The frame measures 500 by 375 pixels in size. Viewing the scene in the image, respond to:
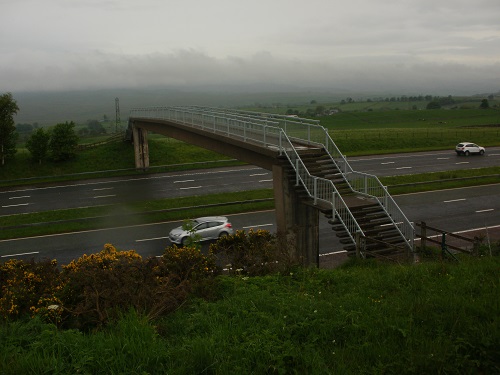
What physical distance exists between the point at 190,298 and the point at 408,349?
421 cm

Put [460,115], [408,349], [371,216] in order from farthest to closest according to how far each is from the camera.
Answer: [460,115] → [371,216] → [408,349]

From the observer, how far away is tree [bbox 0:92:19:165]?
41844 millimetres

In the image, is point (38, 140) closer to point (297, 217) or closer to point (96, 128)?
point (297, 217)

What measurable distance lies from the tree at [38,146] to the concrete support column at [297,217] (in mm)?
33788

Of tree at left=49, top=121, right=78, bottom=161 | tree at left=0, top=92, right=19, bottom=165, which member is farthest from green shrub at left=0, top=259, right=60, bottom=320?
Result: tree at left=0, top=92, right=19, bottom=165

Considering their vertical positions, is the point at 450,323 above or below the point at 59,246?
above

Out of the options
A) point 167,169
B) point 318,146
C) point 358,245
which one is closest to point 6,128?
point 167,169

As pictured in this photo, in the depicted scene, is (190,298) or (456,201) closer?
(190,298)

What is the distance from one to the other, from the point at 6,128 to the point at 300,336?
4309cm

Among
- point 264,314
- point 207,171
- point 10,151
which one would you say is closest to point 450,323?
point 264,314

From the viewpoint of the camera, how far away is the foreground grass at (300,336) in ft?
18.0

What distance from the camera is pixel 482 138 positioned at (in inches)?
2260

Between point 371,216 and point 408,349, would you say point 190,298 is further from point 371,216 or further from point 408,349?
point 371,216

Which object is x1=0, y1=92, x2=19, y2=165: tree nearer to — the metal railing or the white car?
the metal railing
